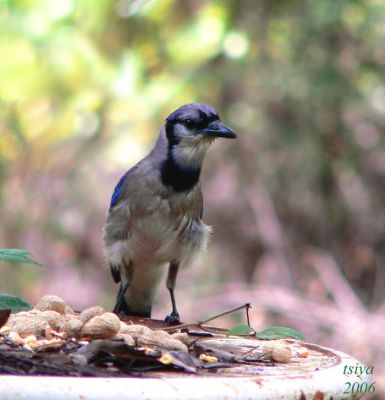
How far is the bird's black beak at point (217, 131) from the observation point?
162 inches

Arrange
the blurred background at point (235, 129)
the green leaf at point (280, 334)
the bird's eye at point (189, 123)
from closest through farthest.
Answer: the green leaf at point (280, 334), the bird's eye at point (189, 123), the blurred background at point (235, 129)

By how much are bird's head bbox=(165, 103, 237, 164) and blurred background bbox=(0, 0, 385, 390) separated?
8.54 feet

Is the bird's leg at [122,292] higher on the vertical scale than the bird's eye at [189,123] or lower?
lower

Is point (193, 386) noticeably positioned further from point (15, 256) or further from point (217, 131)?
point (217, 131)

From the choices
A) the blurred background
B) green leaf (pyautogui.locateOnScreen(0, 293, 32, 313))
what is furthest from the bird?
the blurred background

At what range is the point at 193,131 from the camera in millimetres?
4227

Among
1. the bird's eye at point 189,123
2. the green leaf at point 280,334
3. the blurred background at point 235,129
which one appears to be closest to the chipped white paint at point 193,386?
the green leaf at point 280,334

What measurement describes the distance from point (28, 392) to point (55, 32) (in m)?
6.25

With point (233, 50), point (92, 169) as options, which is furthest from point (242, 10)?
Answer: point (92, 169)

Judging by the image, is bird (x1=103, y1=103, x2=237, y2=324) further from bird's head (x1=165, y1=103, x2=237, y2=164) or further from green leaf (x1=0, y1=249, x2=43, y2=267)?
green leaf (x1=0, y1=249, x2=43, y2=267)

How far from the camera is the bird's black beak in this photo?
412cm

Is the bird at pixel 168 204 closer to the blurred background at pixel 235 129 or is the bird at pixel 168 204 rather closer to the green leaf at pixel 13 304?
the green leaf at pixel 13 304

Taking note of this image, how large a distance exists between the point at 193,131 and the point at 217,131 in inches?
5.1

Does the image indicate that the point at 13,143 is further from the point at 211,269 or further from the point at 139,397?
the point at 139,397
